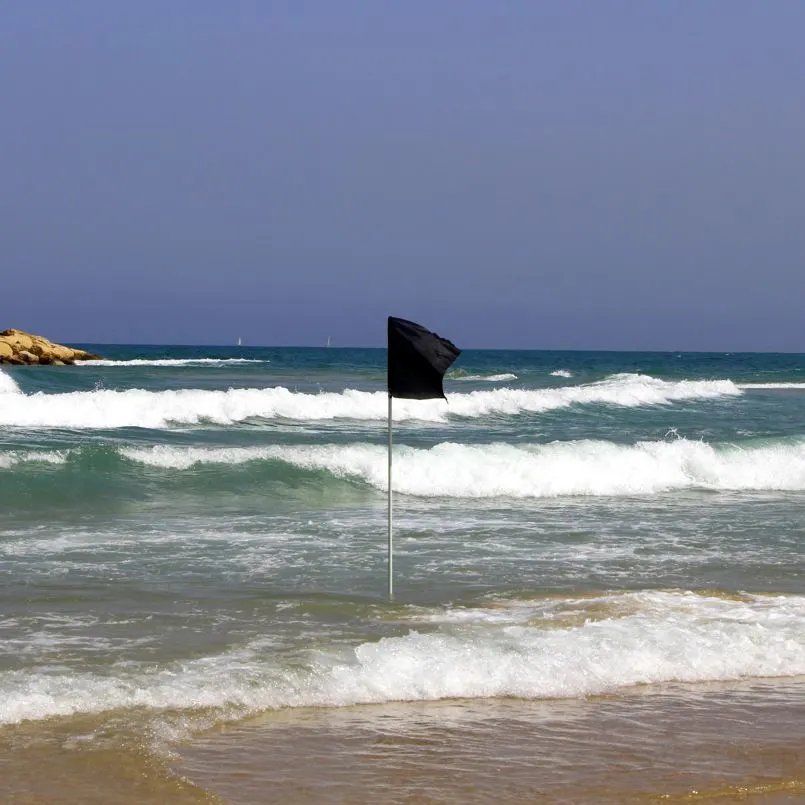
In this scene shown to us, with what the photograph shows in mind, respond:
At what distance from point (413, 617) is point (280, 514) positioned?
5.85 metres

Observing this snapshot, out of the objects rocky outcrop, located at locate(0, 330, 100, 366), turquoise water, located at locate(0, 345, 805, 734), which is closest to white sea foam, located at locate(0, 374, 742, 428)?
turquoise water, located at locate(0, 345, 805, 734)

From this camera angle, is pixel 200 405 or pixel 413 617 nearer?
pixel 413 617

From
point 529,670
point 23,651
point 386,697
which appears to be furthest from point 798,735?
point 23,651

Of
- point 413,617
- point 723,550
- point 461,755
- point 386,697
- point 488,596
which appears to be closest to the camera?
point 461,755

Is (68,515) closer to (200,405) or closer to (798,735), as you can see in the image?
(798,735)

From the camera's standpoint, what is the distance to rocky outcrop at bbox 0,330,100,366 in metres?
63.2

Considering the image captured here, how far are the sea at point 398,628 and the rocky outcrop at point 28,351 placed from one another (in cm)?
4879

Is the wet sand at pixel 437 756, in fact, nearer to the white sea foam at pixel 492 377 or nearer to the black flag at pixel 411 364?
the black flag at pixel 411 364

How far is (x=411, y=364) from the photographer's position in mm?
8188

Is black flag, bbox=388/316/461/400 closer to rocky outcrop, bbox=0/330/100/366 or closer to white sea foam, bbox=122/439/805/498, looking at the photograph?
white sea foam, bbox=122/439/805/498

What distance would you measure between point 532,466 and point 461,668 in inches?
439

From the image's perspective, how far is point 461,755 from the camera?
545 centimetres

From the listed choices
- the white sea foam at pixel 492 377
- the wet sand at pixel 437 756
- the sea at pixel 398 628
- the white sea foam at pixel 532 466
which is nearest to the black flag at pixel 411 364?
the sea at pixel 398 628

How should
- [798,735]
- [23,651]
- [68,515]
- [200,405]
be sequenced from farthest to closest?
[200,405], [68,515], [23,651], [798,735]
